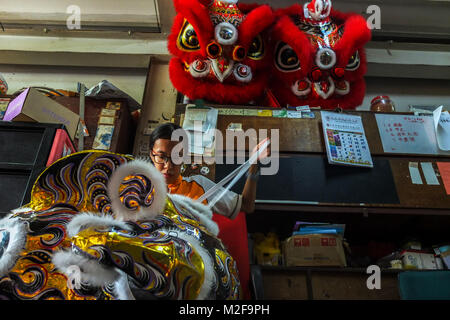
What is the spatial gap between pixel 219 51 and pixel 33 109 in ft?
4.48

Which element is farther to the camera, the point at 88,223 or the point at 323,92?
the point at 323,92

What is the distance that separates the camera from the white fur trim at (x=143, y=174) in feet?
3.20

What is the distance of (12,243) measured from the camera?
0.93 meters

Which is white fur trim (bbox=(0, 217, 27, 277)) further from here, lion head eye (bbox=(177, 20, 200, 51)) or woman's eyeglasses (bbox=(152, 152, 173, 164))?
lion head eye (bbox=(177, 20, 200, 51))

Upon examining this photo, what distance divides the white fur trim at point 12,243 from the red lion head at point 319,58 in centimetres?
211

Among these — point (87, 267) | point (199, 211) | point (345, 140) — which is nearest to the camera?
point (87, 267)

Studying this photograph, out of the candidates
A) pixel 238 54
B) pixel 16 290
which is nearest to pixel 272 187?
pixel 238 54

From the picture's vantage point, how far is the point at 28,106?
1497mm

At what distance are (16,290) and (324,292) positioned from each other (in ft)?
4.23

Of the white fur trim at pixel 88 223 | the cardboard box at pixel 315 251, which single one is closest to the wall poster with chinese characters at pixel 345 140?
the cardboard box at pixel 315 251

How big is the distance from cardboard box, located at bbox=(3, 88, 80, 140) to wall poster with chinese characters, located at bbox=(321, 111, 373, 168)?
61.0 inches

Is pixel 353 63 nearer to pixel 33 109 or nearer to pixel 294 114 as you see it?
pixel 294 114

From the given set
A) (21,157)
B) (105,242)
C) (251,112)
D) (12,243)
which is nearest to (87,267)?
(105,242)

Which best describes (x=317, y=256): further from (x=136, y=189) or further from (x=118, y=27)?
(x=118, y=27)
